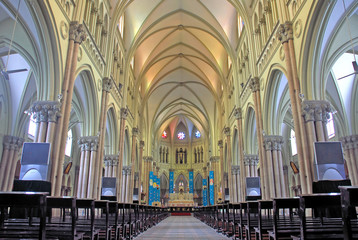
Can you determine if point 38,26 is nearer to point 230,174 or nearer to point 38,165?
point 38,165

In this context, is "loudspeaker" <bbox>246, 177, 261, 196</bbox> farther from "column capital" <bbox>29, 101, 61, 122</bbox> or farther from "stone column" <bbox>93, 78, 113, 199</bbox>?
"column capital" <bbox>29, 101, 61, 122</bbox>

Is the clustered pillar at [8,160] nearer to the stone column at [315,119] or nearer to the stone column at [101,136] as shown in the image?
the stone column at [101,136]

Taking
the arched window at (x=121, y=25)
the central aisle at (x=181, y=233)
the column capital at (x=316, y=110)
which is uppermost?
the arched window at (x=121, y=25)

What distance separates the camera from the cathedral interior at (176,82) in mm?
9812

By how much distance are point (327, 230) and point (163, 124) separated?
41931 millimetres

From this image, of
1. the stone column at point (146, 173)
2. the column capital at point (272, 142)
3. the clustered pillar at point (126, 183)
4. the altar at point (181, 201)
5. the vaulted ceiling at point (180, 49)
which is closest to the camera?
the column capital at point (272, 142)

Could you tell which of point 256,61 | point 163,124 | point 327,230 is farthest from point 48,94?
point 163,124

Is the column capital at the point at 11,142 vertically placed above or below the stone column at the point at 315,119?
above

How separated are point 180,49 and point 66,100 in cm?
1925

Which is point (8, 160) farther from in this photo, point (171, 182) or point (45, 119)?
point (171, 182)

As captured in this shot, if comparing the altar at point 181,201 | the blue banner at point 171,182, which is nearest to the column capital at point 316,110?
the altar at point 181,201

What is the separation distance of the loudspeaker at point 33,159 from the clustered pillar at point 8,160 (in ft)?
34.7

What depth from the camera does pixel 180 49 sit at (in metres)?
28.0

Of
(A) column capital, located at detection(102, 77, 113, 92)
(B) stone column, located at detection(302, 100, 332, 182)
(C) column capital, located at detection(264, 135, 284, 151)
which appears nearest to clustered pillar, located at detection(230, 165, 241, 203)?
(C) column capital, located at detection(264, 135, 284, 151)
